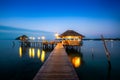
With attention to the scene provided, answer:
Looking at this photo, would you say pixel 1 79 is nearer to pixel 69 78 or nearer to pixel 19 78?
pixel 19 78

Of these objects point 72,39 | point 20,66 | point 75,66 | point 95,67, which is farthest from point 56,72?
point 72,39

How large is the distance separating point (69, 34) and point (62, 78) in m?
23.0

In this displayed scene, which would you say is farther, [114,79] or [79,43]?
[79,43]

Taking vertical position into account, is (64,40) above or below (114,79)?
above

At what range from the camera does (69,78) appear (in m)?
5.94

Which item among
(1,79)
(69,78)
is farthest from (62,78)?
(1,79)

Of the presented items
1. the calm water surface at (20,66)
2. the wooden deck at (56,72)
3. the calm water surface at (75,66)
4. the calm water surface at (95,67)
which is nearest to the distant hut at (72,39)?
the calm water surface at (75,66)

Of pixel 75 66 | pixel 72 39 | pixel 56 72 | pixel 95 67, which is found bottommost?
pixel 95 67

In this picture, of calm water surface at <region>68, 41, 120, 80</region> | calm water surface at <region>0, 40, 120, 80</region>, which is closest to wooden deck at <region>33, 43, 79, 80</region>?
calm water surface at <region>0, 40, 120, 80</region>

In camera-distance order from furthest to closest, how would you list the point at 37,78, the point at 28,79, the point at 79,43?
the point at 79,43, the point at 28,79, the point at 37,78

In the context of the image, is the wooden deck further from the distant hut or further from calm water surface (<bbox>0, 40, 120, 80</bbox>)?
the distant hut

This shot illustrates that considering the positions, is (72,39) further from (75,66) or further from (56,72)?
(56,72)

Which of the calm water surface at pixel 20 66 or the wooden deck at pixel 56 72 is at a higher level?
the wooden deck at pixel 56 72

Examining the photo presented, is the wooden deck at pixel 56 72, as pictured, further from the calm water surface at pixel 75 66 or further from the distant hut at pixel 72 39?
the distant hut at pixel 72 39
